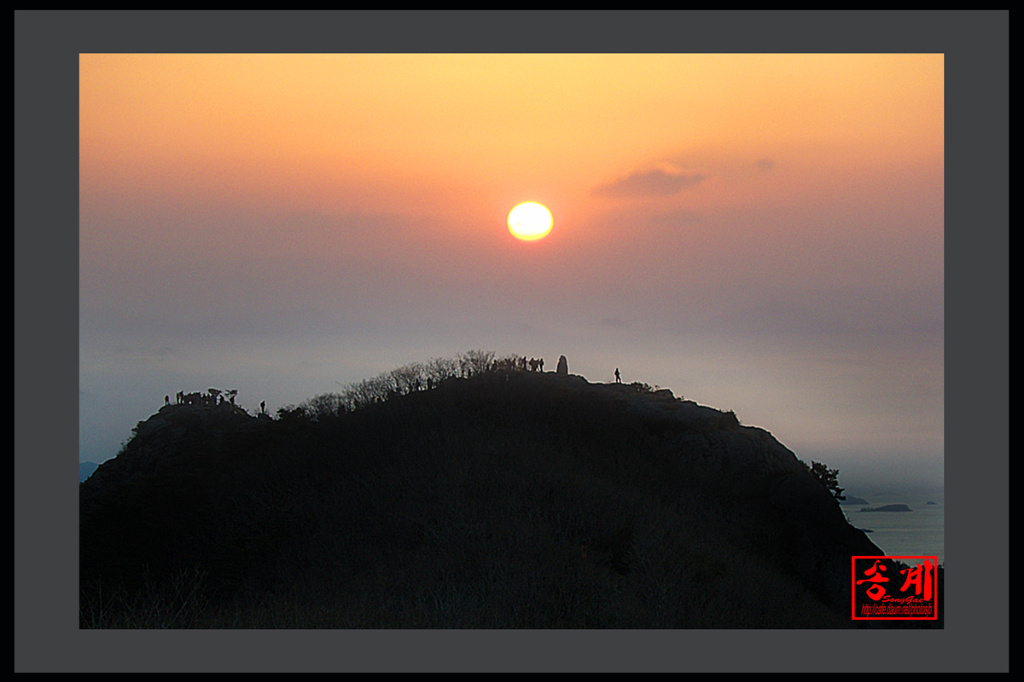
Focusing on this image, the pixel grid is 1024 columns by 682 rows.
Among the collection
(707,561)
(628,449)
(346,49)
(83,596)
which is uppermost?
(346,49)

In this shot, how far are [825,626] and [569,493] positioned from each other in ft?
25.7

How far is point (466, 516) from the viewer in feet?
74.3

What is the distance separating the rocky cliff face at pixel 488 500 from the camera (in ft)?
67.4

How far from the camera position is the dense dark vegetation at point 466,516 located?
18.2 m

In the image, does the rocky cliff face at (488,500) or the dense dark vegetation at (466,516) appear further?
the rocky cliff face at (488,500)

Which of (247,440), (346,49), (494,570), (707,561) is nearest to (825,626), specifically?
(707,561)

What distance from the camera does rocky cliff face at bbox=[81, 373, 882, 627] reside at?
20547 mm

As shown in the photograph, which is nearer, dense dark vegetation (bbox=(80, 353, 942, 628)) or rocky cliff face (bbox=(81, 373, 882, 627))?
dense dark vegetation (bbox=(80, 353, 942, 628))

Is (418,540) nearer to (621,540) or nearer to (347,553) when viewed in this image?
(347,553)

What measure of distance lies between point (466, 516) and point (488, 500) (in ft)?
3.41

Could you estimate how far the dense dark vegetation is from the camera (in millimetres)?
18172

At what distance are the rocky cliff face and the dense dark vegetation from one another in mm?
82

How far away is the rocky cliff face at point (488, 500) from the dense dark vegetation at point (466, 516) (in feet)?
0.27

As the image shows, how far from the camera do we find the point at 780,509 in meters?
29.6
